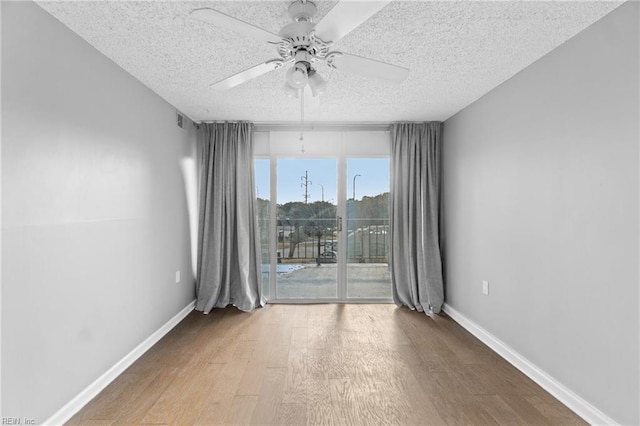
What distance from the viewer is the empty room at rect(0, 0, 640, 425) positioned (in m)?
1.81

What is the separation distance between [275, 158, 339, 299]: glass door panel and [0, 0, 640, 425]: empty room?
0.40m

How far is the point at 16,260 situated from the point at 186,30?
61.5 inches

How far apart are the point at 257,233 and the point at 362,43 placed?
2.57 meters

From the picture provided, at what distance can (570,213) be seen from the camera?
7.16ft

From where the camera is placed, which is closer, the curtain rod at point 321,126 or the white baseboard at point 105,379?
the white baseboard at point 105,379

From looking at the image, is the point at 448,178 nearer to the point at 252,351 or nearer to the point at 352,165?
the point at 352,165

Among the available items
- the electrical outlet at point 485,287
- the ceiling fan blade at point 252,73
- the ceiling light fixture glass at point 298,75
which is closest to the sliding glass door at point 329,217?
the electrical outlet at point 485,287

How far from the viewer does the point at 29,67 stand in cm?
178

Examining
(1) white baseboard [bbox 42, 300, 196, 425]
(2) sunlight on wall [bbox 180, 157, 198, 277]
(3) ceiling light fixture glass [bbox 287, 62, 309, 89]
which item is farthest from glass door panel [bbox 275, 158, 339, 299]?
(3) ceiling light fixture glass [bbox 287, 62, 309, 89]

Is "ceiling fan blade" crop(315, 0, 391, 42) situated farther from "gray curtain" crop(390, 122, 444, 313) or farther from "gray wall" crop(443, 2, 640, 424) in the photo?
"gray curtain" crop(390, 122, 444, 313)

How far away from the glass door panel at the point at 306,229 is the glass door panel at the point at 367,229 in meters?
0.21

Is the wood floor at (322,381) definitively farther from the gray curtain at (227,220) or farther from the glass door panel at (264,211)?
the glass door panel at (264,211)

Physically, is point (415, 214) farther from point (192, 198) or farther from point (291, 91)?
point (192, 198)

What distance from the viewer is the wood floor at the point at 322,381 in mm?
2059
